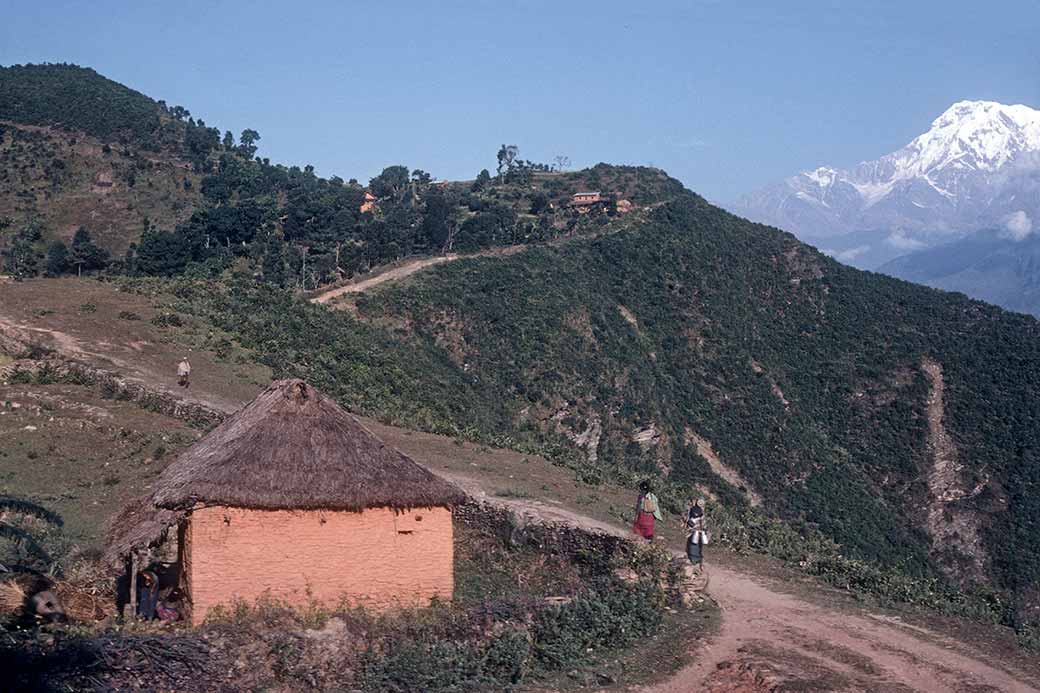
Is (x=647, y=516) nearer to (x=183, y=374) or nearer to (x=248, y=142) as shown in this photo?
(x=183, y=374)

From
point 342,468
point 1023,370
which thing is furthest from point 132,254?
point 342,468

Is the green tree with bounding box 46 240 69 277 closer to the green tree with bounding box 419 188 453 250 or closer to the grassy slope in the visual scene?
the grassy slope

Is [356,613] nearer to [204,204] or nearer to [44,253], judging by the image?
[44,253]

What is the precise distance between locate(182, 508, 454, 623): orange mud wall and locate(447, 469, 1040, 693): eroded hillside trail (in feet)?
10.8

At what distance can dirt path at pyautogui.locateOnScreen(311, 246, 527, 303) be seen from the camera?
4705 cm

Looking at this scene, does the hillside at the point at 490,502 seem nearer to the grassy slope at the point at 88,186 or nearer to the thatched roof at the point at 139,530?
the thatched roof at the point at 139,530

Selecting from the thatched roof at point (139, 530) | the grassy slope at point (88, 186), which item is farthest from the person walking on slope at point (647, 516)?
the grassy slope at point (88, 186)

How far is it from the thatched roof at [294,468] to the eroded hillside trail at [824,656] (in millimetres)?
3673

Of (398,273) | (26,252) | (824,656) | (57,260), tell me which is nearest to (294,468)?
(824,656)

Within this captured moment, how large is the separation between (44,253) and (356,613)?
168ft

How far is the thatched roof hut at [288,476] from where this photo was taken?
12.4m

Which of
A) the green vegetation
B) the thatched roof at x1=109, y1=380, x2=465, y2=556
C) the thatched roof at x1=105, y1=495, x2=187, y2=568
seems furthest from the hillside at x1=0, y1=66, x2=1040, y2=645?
the thatched roof at x1=109, y1=380, x2=465, y2=556

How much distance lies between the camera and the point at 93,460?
20594 mm

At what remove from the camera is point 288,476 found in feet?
42.1
